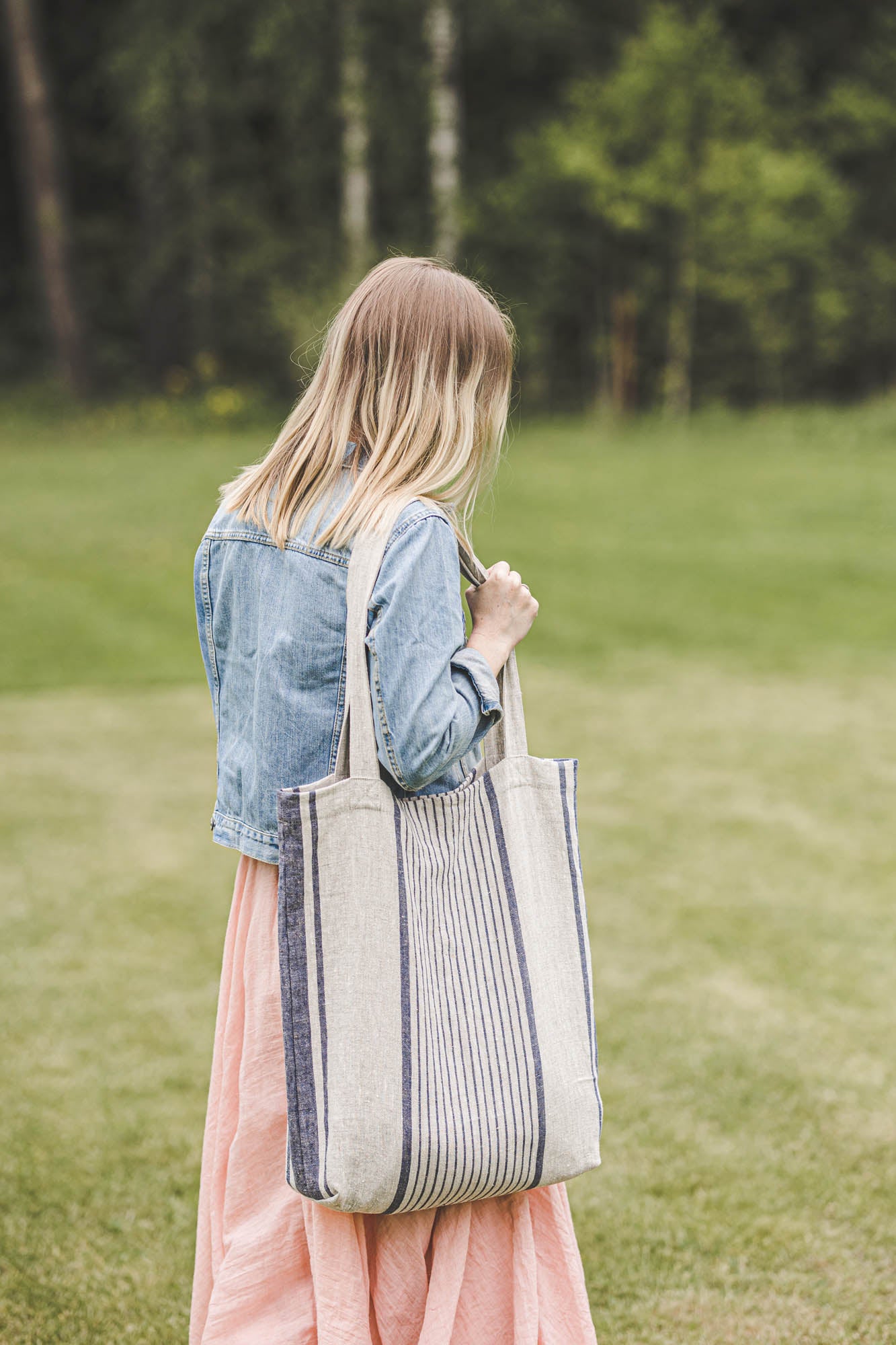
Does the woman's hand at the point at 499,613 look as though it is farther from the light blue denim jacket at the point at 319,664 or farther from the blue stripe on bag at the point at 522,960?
the blue stripe on bag at the point at 522,960

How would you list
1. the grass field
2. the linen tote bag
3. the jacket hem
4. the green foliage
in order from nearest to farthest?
the linen tote bag
the jacket hem
the grass field
the green foliage

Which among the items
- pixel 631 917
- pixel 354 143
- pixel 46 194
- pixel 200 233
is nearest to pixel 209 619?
pixel 631 917

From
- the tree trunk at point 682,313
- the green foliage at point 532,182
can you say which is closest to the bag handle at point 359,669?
the green foliage at point 532,182

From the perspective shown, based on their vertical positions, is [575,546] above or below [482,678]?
below

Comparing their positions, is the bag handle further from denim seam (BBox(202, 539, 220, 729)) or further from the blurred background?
the blurred background

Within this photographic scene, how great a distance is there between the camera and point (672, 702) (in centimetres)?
828

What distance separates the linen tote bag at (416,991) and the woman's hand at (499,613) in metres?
0.17

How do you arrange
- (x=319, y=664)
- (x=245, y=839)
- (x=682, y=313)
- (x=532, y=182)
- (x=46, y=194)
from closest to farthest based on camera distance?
(x=319, y=664)
(x=245, y=839)
(x=46, y=194)
(x=682, y=313)
(x=532, y=182)

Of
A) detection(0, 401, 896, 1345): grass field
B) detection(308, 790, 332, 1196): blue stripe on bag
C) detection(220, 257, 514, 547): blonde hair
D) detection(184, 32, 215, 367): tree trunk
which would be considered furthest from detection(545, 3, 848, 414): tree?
detection(308, 790, 332, 1196): blue stripe on bag

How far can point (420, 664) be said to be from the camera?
177cm

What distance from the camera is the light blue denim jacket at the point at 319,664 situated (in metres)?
1.77

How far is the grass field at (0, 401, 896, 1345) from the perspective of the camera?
3.02 meters

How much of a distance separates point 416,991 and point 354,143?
20.6 m

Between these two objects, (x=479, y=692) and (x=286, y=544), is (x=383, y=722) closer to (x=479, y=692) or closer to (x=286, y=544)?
(x=479, y=692)
